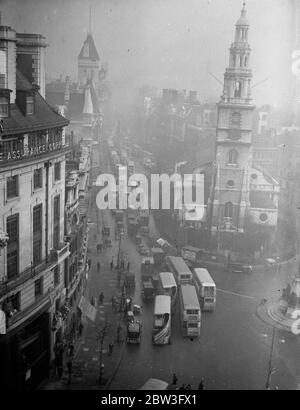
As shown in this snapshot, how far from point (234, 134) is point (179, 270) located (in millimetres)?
12845

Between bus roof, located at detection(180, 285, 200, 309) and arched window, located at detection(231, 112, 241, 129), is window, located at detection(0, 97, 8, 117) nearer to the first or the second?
bus roof, located at detection(180, 285, 200, 309)

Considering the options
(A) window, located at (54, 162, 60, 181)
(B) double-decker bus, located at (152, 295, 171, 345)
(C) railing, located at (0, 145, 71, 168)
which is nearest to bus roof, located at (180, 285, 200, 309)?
(B) double-decker bus, located at (152, 295, 171, 345)

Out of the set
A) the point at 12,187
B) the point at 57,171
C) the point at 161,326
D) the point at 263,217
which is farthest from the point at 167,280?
the point at 263,217

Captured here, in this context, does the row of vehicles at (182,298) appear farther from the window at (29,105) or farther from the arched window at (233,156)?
the arched window at (233,156)

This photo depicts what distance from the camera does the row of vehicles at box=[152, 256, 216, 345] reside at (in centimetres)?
2305

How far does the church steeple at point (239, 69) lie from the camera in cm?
3547

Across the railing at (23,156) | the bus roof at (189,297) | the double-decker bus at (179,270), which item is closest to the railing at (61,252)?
the railing at (23,156)

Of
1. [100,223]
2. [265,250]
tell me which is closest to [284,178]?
[265,250]

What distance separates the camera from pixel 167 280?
27.4 meters

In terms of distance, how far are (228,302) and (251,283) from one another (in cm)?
363

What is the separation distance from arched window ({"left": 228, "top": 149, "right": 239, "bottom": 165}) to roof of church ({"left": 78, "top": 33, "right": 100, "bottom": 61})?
11491 mm

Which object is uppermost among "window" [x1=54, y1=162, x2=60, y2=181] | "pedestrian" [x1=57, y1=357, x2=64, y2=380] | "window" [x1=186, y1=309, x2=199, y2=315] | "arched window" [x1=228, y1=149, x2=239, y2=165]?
"window" [x1=54, y1=162, x2=60, y2=181]

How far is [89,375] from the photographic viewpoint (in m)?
19.8

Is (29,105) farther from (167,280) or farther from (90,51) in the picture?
(90,51)
